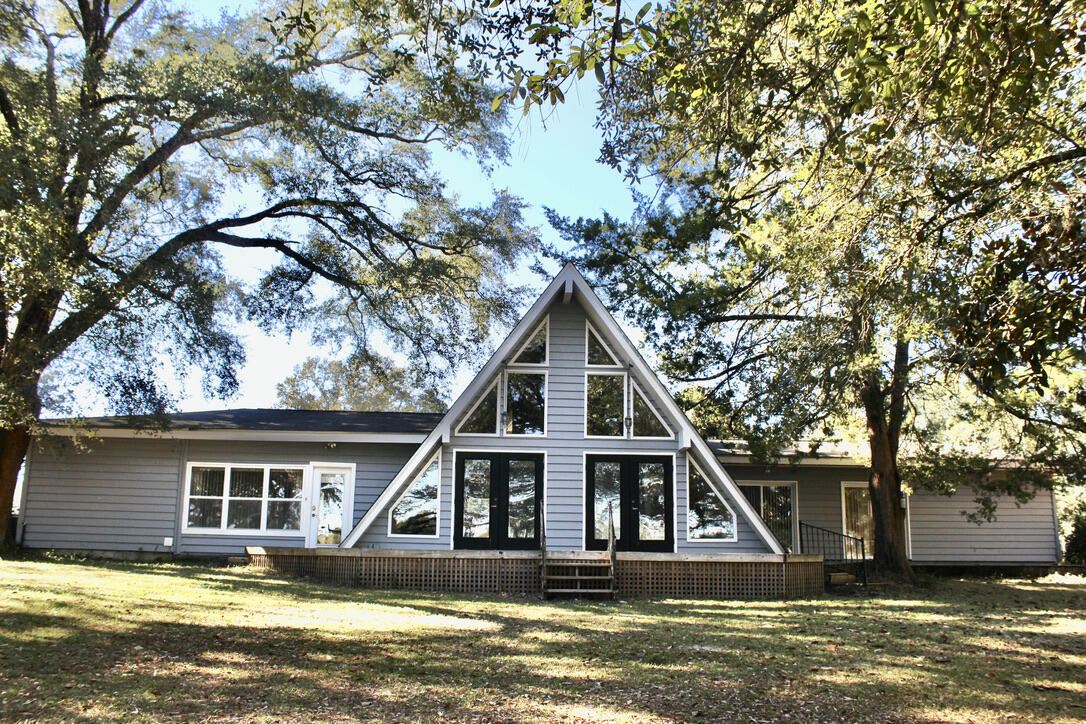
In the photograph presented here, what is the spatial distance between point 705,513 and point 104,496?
12.7 m

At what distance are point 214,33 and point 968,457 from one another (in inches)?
749

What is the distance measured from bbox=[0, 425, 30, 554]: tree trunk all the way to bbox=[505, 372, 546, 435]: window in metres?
9.72

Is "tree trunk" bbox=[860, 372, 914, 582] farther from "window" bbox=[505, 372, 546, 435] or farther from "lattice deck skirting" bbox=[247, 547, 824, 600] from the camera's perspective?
"window" bbox=[505, 372, 546, 435]

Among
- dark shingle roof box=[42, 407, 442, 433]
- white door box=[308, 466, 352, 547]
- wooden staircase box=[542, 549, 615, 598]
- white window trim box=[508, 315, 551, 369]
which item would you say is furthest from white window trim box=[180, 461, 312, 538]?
wooden staircase box=[542, 549, 615, 598]

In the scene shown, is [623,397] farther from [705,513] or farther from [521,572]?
[521,572]

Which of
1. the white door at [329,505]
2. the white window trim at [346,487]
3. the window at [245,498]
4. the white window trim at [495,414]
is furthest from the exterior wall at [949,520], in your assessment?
the window at [245,498]

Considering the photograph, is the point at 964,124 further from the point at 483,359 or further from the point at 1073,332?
the point at 483,359

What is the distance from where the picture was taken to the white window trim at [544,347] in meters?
14.7

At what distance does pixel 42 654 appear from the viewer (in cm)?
691

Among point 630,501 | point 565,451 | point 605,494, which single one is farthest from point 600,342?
point 630,501

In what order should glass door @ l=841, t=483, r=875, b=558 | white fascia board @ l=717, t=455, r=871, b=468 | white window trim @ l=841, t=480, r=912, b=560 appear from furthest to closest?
glass door @ l=841, t=483, r=875, b=558
white window trim @ l=841, t=480, r=912, b=560
white fascia board @ l=717, t=455, r=871, b=468

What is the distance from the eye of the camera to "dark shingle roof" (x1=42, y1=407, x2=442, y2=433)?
16359 mm

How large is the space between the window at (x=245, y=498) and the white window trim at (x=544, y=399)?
5.26m

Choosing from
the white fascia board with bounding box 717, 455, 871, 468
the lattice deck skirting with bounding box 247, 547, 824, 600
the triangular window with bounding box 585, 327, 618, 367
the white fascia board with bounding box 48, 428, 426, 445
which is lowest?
the lattice deck skirting with bounding box 247, 547, 824, 600
